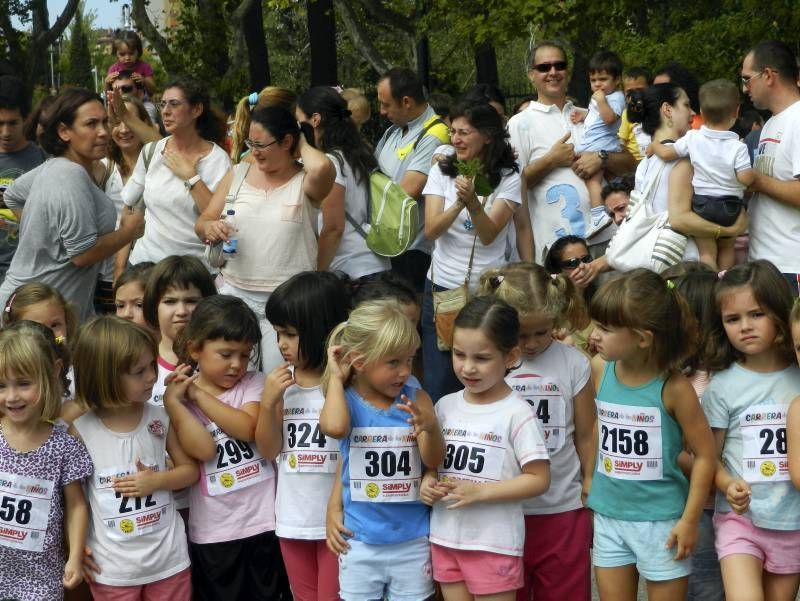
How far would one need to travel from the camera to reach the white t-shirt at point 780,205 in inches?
249

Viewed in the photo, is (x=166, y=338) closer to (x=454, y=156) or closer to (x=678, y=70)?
(x=454, y=156)

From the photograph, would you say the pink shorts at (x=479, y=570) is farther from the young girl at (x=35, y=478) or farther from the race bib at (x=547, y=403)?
the young girl at (x=35, y=478)

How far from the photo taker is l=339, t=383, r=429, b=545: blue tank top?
4465 millimetres

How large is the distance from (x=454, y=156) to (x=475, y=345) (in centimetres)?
271

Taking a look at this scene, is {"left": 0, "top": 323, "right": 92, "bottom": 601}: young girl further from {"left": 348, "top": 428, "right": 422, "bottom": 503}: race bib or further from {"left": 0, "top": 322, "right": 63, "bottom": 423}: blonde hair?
{"left": 348, "top": 428, "right": 422, "bottom": 503}: race bib

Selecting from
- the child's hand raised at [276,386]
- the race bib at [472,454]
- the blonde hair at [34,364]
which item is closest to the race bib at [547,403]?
the race bib at [472,454]

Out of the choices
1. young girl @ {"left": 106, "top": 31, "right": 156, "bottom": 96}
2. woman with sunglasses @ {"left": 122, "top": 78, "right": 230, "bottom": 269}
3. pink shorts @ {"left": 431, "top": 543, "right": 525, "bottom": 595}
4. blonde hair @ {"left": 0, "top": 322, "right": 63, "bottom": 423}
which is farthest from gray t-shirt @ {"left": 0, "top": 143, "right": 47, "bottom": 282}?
pink shorts @ {"left": 431, "top": 543, "right": 525, "bottom": 595}

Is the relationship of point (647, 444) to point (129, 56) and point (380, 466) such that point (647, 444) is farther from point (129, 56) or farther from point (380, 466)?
point (129, 56)

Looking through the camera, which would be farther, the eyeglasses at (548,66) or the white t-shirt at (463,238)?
the eyeglasses at (548,66)

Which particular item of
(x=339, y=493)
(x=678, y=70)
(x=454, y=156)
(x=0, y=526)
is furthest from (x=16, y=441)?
(x=678, y=70)

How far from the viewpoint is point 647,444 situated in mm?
4340

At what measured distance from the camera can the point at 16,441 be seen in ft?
15.0

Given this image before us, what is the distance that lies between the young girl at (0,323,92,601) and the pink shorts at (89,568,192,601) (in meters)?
0.13

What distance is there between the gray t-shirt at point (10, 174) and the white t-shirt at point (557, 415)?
11.4ft
